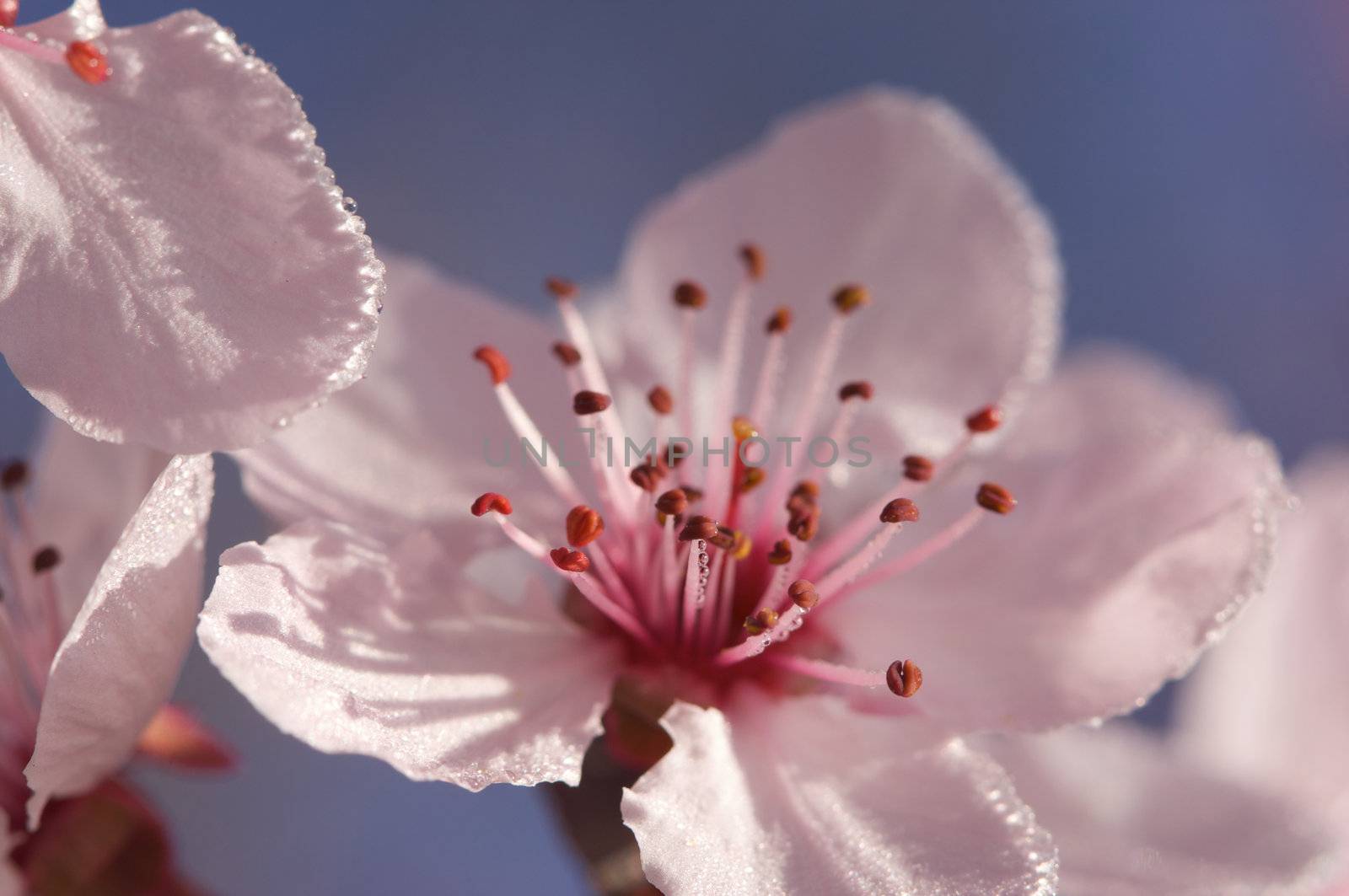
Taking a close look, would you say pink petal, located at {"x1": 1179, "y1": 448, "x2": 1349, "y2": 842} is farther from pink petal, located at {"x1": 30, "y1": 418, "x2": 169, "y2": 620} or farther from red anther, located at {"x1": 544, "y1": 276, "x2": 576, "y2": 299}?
pink petal, located at {"x1": 30, "y1": 418, "x2": 169, "y2": 620}

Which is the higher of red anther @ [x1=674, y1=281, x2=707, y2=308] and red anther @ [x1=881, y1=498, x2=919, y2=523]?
red anther @ [x1=881, y1=498, x2=919, y2=523]

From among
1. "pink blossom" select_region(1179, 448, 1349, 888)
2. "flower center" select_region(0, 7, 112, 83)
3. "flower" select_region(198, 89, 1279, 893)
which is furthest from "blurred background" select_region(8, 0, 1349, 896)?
"flower center" select_region(0, 7, 112, 83)

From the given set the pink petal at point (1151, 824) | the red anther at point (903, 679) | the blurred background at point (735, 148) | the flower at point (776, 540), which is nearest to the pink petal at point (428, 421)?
the flower at point (776, 540)

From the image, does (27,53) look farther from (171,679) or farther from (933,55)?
(933,55)

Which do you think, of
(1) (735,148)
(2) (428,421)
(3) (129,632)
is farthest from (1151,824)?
(1) (735,148)

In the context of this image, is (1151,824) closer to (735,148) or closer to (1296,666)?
(1296,666)

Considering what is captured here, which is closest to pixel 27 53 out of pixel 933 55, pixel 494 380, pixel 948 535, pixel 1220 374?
pixel 494 380
